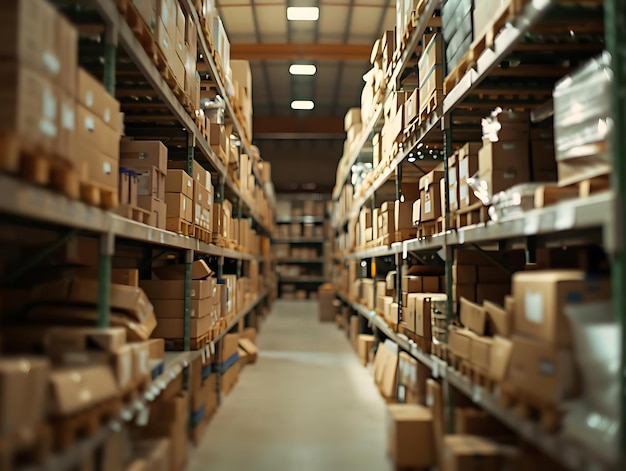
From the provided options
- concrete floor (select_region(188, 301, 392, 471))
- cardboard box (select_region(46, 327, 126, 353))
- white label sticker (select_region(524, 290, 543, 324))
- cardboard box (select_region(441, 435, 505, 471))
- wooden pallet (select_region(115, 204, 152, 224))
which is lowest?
concrete floor (select_region(188, 301, 392, 471))

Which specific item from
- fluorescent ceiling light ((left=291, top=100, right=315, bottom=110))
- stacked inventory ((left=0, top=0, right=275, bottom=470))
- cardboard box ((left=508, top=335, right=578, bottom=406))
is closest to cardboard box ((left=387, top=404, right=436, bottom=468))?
cardboard box ((left=508, top=335, right=578, bottom=406))

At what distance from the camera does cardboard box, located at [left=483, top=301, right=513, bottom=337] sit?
2.73 meters

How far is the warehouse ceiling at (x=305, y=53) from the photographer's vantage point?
9.15 meters

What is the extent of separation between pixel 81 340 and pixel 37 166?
97 centimetres

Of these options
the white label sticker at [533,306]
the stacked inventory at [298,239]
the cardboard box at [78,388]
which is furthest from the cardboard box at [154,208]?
the stacked inventory at [298,239]

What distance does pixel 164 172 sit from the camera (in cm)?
378

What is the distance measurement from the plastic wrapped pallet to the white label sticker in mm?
534

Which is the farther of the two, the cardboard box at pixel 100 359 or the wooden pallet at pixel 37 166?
the cardboard box at pixel 100 359

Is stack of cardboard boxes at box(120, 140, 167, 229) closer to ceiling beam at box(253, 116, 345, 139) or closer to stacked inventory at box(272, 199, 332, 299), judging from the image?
ceiling beam at box(253, 116, 345, 139)

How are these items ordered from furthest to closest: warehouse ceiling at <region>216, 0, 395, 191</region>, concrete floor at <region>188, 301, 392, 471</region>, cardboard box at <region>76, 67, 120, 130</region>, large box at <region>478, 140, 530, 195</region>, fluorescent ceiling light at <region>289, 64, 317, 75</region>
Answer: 1. fluorescent ceiling light at <region>289, 64, 317, 75</region>
2. warehouse ceiling at <region>216, 0, 395, 191</region>
3. concrete floor at <region>188, 301, 392, 471</region>
4. large box at <region>478, 140, 530, 195</region>
5. cardboard box at <region>76, 67, 120, 130</region>

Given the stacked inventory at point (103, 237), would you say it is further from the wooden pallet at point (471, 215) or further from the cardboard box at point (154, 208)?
the wooden pallet at point (471, 215)

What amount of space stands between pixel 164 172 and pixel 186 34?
1.40 m

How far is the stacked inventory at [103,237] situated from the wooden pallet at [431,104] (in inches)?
79.0

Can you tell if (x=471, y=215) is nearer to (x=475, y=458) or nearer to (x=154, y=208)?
(x=475, y=458)
